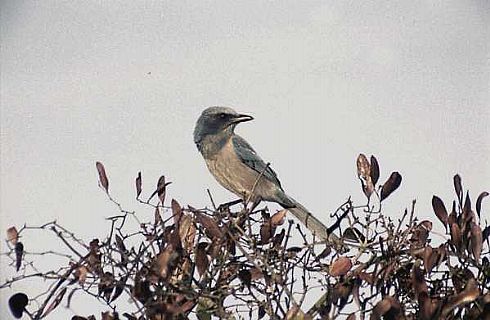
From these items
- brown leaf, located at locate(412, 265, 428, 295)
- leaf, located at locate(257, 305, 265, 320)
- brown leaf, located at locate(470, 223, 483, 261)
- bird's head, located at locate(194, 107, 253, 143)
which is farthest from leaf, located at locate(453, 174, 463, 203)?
bird's head, located at locate(194, 107, 253, 143)

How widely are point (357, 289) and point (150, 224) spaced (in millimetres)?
592

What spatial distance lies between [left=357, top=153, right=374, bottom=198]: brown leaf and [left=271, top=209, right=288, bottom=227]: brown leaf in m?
0.25

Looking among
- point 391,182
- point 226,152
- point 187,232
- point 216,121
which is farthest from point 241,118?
point 187,232

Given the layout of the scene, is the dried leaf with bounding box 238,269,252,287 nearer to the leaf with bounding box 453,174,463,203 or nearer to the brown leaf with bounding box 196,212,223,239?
the brown leaf with bounding box 196,212,223,239

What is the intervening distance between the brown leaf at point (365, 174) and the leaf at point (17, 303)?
0.96 m

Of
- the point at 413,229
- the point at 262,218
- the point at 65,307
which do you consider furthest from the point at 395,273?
the point at 65,307

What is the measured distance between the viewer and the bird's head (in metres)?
4.71

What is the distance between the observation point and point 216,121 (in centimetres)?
481

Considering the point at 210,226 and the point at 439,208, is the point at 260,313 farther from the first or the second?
the point at 439,208

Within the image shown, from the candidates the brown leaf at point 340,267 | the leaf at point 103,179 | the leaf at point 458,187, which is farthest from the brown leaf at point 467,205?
the leaf at point 103,179

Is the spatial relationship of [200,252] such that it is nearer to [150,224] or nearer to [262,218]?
[150,224]

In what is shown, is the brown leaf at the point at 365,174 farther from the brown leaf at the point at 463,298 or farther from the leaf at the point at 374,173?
the brown leaf at the point at 463,298

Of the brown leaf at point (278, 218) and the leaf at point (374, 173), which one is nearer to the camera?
the brown leaf at point (278, 218)

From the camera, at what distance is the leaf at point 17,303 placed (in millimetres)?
2092
